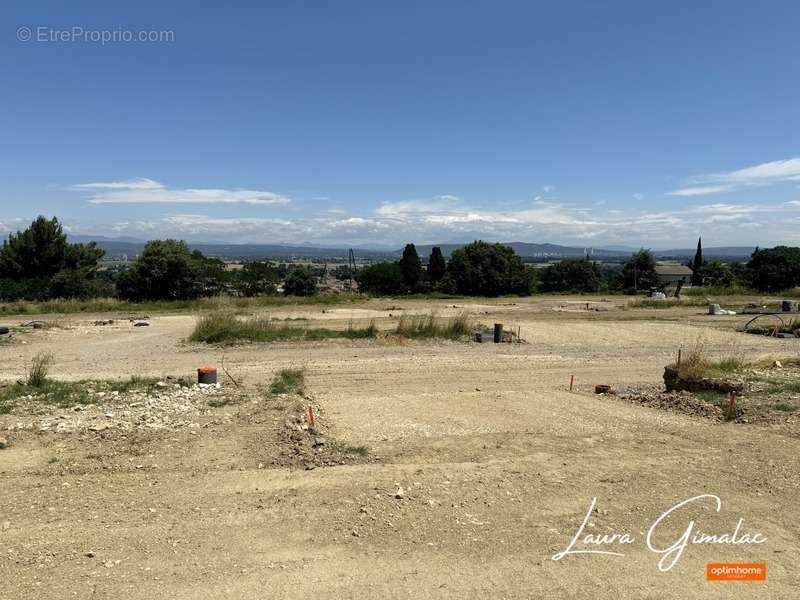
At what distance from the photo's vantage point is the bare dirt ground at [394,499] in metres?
4.14

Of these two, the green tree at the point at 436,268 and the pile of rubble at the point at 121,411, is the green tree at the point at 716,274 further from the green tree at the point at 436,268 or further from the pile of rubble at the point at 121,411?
the pile of rubble at the point at 121,411

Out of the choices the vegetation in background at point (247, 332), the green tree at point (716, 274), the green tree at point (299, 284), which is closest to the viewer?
the vegetation in background at point (247, 332)

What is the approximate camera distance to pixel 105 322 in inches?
967

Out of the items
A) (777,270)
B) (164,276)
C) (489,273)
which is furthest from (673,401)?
(777,270)

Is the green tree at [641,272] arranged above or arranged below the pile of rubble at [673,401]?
above

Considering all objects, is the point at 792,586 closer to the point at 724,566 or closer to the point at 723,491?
the point at 724,566

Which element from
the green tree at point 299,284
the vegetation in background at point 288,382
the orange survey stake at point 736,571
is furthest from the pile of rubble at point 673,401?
the green tree at point 299,284

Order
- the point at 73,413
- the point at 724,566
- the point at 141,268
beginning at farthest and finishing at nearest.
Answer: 1. the point at 141,268
2. the point at 73,413
3. the point at 724,566

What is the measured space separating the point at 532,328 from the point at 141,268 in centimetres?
2721

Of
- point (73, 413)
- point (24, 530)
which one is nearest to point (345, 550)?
point (24, 530)

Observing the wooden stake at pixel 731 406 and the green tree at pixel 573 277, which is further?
the green tree at pixel 573 277

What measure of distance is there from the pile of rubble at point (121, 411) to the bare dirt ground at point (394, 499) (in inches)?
5.7

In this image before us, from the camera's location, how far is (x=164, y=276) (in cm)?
3869

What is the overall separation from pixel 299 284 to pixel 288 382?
3929 cm
